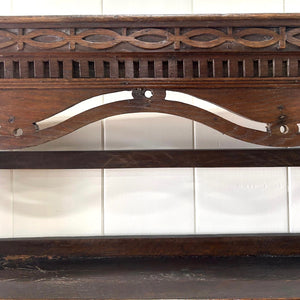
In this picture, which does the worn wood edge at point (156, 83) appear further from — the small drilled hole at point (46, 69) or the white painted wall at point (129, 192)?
the white painted wall at point (129, 192)

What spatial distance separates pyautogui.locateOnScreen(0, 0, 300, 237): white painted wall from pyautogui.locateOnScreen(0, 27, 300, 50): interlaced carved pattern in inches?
8.7

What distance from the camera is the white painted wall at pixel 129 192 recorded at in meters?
0.61

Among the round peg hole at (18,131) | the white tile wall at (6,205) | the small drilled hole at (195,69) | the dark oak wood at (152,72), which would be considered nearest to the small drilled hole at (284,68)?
the dark oak wood at (152,72)

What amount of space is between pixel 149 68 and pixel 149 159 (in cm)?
20

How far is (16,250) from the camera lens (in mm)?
584

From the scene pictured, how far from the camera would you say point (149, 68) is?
40cm

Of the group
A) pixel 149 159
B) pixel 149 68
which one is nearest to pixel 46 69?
pixel 149 68

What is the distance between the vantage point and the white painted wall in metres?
0.61

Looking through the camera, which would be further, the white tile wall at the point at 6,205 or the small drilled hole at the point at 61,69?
the white tile wall at the point at 6,205

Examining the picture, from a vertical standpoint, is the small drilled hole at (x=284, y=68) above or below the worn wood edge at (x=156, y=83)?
above

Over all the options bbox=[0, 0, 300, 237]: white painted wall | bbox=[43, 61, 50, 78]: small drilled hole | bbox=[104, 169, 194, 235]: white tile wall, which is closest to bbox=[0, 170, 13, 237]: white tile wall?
bbox=[0, 0, 300, 237]: white painted wall
